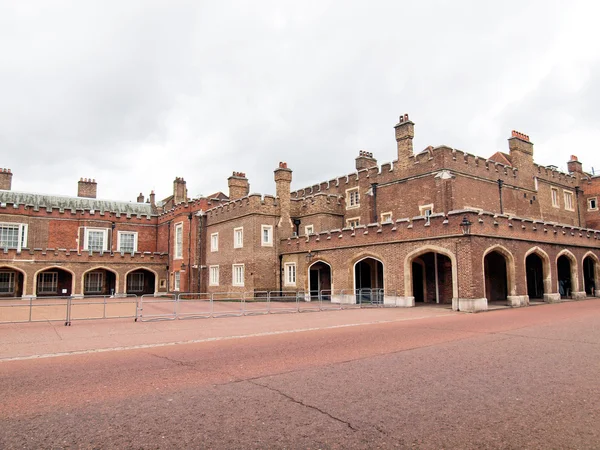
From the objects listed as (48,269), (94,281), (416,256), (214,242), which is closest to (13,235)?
(48,269)

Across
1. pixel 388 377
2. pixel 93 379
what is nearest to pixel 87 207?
pixel 93 379

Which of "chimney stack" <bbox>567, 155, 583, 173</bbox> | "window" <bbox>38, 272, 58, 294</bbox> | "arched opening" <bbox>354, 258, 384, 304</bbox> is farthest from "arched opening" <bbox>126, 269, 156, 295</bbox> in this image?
"chimney stack" <bbox>567, 155, 583, 173</bbox>

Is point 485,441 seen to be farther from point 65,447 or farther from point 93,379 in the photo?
point 93,379

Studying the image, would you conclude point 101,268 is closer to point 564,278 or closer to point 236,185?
point 236,185

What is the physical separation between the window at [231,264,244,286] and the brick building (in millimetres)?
130

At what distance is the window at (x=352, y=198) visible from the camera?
28.8 meters

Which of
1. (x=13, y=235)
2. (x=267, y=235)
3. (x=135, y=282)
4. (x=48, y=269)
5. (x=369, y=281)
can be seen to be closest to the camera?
(x=369, y=281)

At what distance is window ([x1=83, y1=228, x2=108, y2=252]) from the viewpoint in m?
35.7

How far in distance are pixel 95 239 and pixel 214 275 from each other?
1208 centimetres

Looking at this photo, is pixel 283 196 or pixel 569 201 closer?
pixel 283 196

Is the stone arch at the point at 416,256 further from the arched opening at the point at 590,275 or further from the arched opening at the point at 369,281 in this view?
the arched opening at the point at 590,275

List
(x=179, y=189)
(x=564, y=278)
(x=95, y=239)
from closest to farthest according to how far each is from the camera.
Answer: (x=564, y=278)
(x=95, y=239)
(x=179, y=189)

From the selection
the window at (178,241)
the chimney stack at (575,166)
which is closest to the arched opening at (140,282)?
the window at (178,241)

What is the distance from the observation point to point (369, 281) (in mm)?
26406
